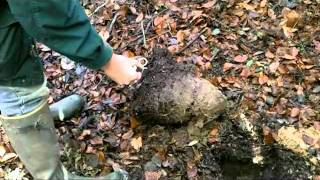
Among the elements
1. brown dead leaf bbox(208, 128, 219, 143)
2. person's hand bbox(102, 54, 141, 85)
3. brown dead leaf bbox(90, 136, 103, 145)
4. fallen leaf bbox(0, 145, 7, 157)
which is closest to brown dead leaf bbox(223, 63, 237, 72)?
brown dead leaf bbox(208, 128, 219, 143)

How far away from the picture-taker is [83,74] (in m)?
3.44

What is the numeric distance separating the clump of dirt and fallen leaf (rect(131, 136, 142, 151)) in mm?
139

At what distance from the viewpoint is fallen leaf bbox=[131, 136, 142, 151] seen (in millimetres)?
2939

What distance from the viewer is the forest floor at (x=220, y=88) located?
112 inches

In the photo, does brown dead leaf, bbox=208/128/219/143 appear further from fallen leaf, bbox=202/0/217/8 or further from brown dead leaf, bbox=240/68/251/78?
fallen leaf, bbox=202/0/217/8

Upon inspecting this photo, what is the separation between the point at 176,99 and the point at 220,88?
0.40 metres

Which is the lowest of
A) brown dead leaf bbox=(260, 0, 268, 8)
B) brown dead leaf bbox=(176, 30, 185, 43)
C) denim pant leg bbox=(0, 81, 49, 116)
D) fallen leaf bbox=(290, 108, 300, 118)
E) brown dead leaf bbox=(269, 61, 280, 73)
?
fallen leaf bbox=(290, 108, 300, 118)

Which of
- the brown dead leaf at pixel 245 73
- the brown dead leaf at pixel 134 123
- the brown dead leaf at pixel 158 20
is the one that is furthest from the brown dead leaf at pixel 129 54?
the brown dead leaf at pixel 245 73

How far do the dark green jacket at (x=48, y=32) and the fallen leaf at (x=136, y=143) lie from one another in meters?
1.08

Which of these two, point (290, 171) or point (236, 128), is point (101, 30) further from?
point (290, 171)

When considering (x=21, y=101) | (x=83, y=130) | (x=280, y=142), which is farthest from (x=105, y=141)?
(x=280, y=142)

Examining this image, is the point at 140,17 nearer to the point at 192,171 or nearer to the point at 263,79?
the point at 263,79

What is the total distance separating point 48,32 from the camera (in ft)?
5.84

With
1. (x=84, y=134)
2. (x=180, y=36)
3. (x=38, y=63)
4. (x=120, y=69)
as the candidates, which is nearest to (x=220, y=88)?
(x=180, y=36)
